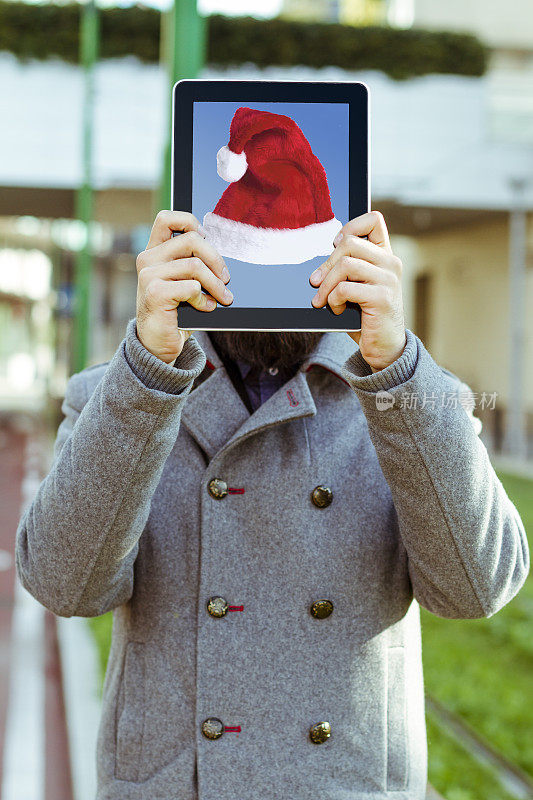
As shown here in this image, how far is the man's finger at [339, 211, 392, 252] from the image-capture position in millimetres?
1355

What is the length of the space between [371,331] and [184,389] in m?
0.29

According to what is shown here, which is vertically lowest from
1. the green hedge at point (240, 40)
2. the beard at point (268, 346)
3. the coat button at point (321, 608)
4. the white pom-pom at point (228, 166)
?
the coat button at point (321, 608)

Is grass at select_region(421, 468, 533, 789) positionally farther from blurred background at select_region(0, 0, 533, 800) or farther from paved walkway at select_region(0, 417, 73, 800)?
blurred background at select_region(0, 0, 533, 800)

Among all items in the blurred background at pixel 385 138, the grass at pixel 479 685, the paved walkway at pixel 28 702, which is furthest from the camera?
the blurred background at pixel 385 138

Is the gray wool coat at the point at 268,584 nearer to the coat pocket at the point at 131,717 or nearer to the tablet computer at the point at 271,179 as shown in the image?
the coat pocket at the point at 131,717

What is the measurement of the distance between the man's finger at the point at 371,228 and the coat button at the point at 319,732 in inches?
30.9

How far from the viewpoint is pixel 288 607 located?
5.30 ft

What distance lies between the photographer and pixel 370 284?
1.33m

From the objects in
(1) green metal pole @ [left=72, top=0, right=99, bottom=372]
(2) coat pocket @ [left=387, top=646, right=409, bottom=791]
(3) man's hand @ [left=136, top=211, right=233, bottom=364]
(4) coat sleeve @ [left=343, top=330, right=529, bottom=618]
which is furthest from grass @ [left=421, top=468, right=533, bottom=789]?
(1) green metal pole @ [left=72, top=0, right=99, bottom=372]

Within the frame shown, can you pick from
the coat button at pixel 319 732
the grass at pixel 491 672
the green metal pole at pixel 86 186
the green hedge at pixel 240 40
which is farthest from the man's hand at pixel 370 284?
the green hedge at pixel 240 40

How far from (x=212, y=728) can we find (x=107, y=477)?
1.55 ft

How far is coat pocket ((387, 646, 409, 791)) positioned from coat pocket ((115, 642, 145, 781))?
419 millimetres

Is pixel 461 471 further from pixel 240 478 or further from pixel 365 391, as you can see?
pixel 240 478

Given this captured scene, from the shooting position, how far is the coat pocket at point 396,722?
5.34 ft
